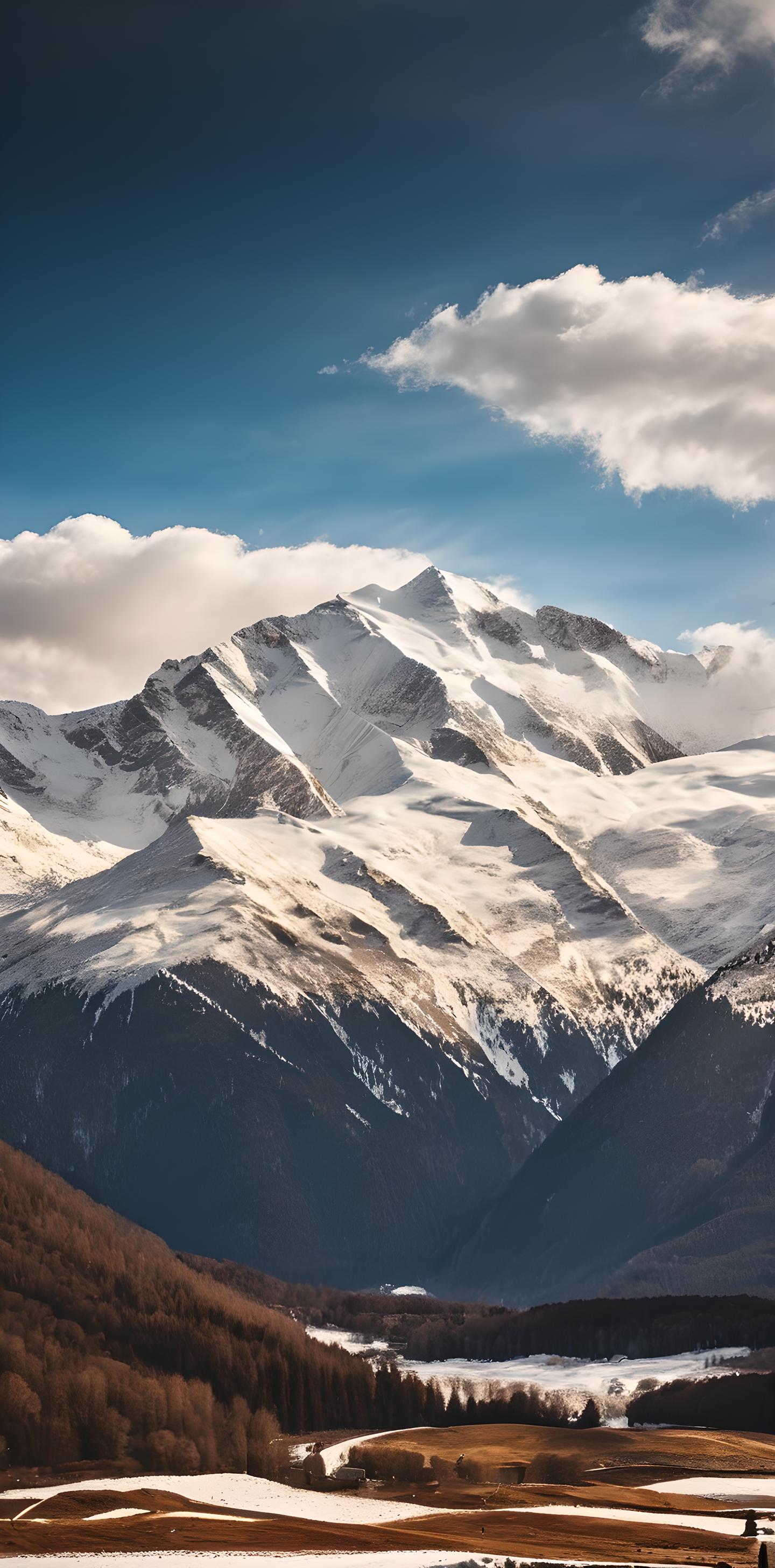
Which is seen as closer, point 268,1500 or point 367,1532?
point 367,1532

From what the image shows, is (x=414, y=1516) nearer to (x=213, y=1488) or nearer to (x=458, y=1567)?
(x=213, y=1488)

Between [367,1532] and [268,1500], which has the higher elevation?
[367,1532]

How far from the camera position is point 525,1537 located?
525 ft

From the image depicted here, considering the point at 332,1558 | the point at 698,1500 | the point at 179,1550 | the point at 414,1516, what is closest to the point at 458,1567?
the point at 332,1558

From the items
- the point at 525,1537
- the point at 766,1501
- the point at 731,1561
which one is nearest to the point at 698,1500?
the point at 766,1501

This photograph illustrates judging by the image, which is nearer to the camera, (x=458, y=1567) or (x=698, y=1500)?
(x=458, y=1567)

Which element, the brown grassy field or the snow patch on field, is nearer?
the brown grassy field

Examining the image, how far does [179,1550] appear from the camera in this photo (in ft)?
492

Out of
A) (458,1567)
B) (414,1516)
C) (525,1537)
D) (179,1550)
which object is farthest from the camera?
(414,1516)

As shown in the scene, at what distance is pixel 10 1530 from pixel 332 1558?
31650 mm

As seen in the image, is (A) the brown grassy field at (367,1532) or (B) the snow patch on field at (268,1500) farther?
(B) the snow patch on field at (268,1500)

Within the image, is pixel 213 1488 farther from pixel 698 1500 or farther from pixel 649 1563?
pixel 649 1563

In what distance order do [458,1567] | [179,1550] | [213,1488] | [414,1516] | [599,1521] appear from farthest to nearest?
[213,1488] < [414,1516] < [599,1521] < [179,1550] < [458,1567]

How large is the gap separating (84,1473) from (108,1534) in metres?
43.6
